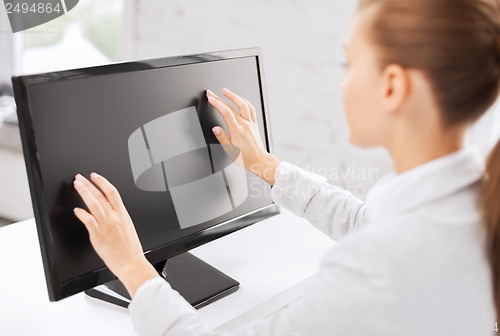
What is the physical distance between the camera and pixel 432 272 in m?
0.63

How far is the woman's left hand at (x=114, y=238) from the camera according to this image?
0.79m

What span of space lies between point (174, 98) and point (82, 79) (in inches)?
6.8

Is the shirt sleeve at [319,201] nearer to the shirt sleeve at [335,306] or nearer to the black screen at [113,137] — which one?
the black screen at [113,137]

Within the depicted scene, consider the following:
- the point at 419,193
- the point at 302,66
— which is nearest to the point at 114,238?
the point at 419,193

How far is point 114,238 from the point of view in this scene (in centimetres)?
80

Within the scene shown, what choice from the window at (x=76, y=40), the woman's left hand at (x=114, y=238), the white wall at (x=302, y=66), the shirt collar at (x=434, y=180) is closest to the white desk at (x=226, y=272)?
the woman's left hand at (x=114, y=238)

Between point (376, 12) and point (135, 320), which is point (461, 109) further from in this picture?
point (135, 320)

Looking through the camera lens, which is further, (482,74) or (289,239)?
(289,239)

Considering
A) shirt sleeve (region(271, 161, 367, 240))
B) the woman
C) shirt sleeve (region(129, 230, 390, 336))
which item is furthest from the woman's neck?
shirt sleeve (region(271, 161, 367, 240))

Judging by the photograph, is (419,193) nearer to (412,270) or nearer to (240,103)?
(412,270)

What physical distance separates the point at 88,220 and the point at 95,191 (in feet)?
0.16

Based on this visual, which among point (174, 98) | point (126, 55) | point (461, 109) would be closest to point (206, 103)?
point (174, 98)

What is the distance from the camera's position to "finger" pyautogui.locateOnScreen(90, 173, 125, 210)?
824 millimetres

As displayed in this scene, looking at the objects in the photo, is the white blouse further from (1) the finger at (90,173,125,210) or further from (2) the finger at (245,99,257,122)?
(2) the finger at (245,99,257,122)
